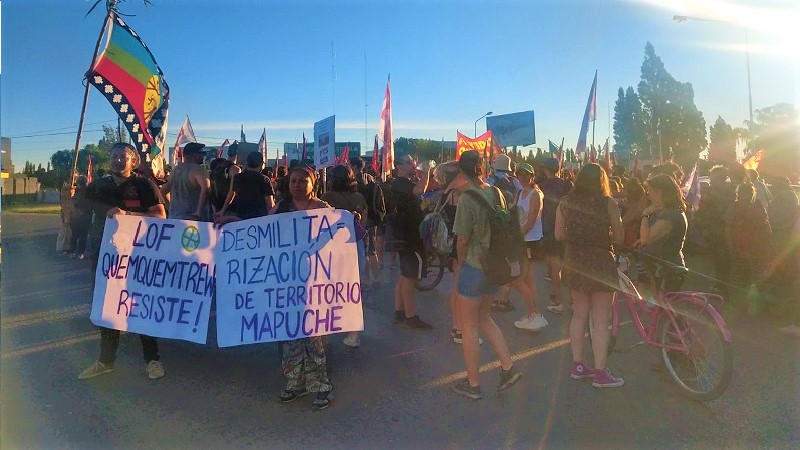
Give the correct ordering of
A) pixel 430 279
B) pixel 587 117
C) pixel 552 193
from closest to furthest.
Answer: pixel 552 193, pixel 430 279, pixel 587 117

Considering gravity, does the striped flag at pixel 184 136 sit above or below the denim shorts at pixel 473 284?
above

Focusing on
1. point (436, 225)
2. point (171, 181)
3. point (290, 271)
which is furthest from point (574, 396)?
point (171, 181)

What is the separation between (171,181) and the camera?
5598 millimetres

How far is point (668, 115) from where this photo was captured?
162 feet

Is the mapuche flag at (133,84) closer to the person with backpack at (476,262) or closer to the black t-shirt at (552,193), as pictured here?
the person with backpack at (476,262)

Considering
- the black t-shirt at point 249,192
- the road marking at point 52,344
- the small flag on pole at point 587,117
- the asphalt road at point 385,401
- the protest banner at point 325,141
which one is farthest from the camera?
the small flag on pole at point 587,117

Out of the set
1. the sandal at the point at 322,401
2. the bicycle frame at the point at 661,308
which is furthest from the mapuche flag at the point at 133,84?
the bicycle frame at the point at 661,308

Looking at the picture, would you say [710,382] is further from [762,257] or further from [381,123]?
[381,123]

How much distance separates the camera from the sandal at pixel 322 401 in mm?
3801

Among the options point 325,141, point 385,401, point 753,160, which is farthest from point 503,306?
point 753,160

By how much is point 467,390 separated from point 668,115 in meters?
52.6

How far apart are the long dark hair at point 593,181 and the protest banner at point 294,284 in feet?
5.93

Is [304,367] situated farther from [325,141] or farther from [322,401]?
[325,141]

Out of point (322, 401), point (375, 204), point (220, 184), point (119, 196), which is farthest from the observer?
point (375, 204)
